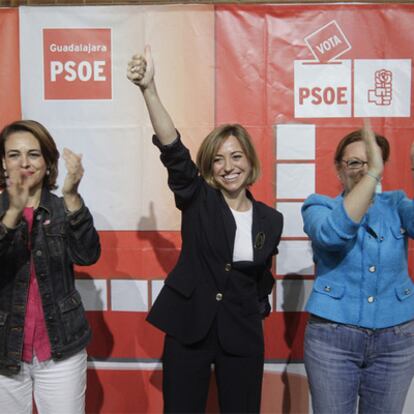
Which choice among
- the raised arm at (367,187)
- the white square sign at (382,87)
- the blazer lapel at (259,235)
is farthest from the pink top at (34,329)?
the white square sign at (382,87)

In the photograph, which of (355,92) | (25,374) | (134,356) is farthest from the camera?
(134,356)

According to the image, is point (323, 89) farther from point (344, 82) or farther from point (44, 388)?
point (44, 388)

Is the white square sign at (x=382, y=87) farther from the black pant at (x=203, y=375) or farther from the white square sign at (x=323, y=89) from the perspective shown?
the black pant at (x=203, y=375)

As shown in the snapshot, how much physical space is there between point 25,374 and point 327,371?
1.00m

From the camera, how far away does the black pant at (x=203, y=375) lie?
158 centimetres

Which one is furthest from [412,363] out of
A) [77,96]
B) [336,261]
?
[77,96]

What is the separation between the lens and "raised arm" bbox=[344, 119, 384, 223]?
145 centimetres

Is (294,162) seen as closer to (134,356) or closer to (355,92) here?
Result: (355,92)

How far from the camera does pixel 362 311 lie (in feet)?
5.18

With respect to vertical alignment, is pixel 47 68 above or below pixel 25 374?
above

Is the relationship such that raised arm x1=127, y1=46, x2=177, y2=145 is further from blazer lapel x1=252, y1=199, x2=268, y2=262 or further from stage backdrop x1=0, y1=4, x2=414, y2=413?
stage backdrop x1=0, y1=4, x2=414, y2=413

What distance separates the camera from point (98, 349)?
2.36m

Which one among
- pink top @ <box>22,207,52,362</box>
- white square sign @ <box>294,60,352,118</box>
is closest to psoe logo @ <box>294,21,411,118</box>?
white square sign @ <box>294,60,352,118</box>

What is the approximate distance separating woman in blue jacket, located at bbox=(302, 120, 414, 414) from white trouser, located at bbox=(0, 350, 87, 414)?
82 cm
